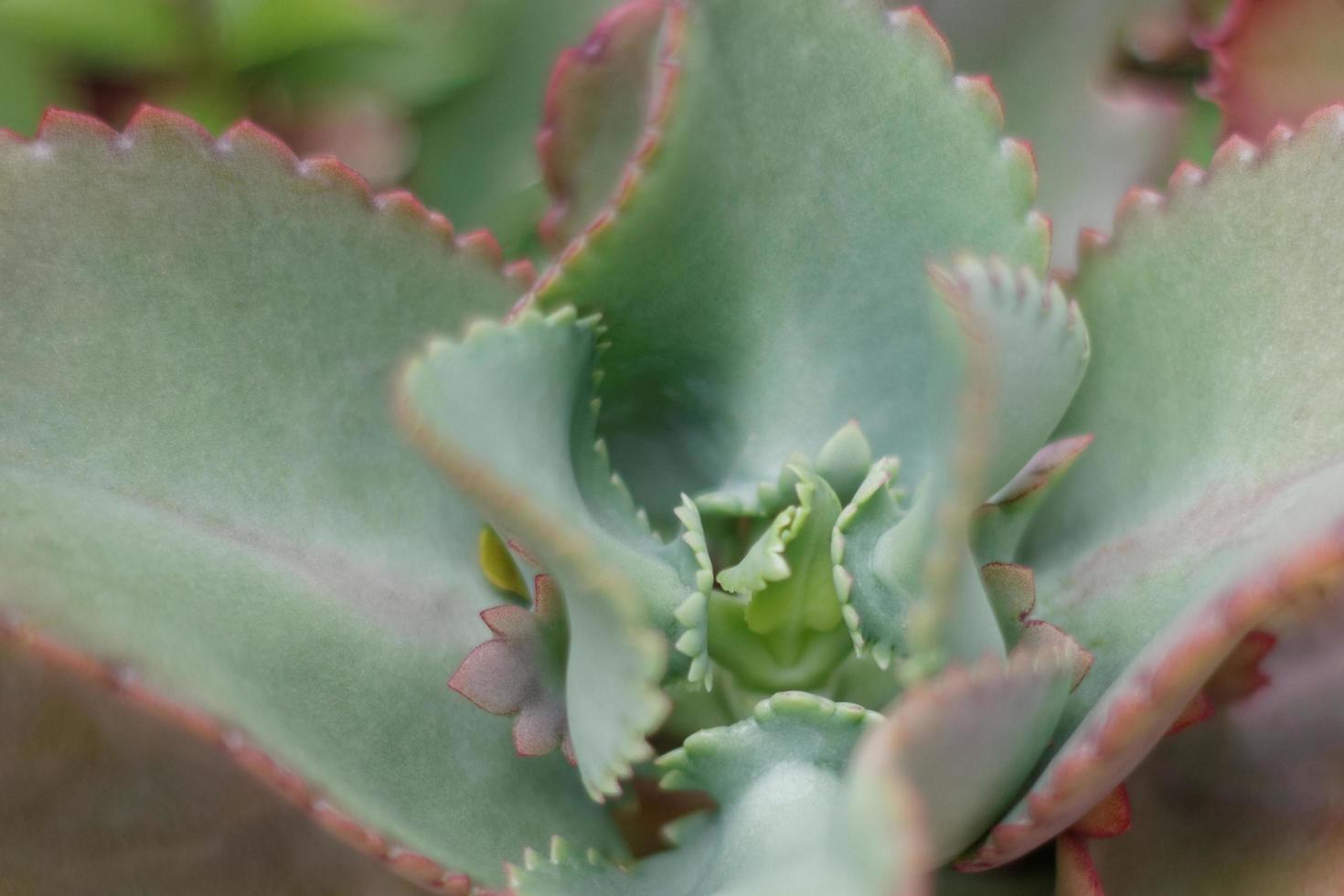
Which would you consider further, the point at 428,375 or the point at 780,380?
the point at 780,380

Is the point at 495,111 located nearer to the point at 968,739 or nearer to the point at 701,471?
the point at 701,471

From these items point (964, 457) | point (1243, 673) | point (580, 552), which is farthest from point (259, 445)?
point (1243, 673)

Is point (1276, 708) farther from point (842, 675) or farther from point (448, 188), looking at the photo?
point (448, 188)

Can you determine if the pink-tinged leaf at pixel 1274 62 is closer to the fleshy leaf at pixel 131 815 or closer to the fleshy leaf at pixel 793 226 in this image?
the fleshy leaf at pixel 793 226

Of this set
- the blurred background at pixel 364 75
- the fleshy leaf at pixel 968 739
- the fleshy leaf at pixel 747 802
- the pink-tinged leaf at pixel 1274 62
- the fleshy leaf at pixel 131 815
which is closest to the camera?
the fleshy leaf at pixel 968 739

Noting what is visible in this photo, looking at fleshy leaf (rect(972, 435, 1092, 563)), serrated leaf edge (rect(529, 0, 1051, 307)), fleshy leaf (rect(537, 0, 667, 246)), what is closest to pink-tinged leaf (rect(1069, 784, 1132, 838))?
fleshy leaf (rect(972, 435, 1092, 563))

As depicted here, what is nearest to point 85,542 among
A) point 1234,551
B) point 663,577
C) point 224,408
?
point 224,408

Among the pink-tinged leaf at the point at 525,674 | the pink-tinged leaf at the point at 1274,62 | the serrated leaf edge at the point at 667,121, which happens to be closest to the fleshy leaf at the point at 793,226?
the serrated leaf edge at the point at 667,121
